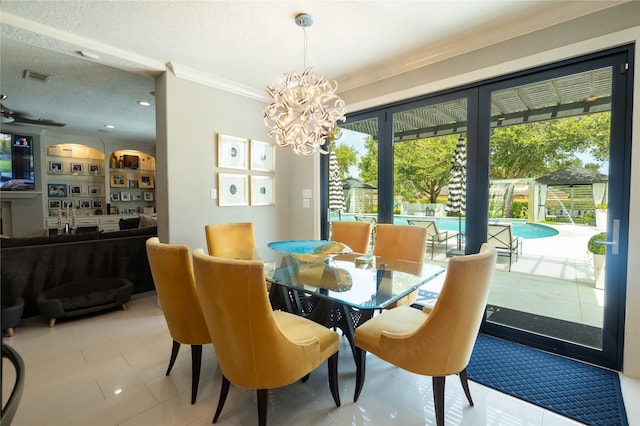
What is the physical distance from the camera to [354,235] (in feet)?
10.7

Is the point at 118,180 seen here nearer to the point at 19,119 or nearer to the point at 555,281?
the point at 19,119

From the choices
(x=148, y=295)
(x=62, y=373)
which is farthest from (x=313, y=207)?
(x=62, y=373)

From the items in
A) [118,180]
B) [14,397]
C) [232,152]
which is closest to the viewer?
[14,397]

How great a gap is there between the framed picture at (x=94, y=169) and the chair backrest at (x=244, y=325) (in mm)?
7290

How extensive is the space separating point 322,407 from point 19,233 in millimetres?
7159

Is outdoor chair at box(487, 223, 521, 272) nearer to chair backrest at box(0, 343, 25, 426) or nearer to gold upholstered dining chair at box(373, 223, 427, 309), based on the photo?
gold upholstered dining chair at box(373, 223, 427, 309)

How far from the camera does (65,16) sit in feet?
7.86

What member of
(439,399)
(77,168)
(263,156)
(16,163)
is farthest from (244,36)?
(77,168)

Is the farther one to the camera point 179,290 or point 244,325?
point 179,290

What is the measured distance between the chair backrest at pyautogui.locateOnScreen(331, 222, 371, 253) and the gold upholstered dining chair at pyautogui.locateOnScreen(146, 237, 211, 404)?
175 centimetres

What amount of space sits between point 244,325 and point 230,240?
75.0 inches

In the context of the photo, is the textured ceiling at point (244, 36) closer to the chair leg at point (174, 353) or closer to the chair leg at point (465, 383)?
the chair leg at point (174, 353)

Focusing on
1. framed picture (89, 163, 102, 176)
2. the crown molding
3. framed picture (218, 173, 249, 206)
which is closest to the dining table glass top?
framed picture (218, 173, 249, 206)

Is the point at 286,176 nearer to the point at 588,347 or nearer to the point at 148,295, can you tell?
the point at 148,295
